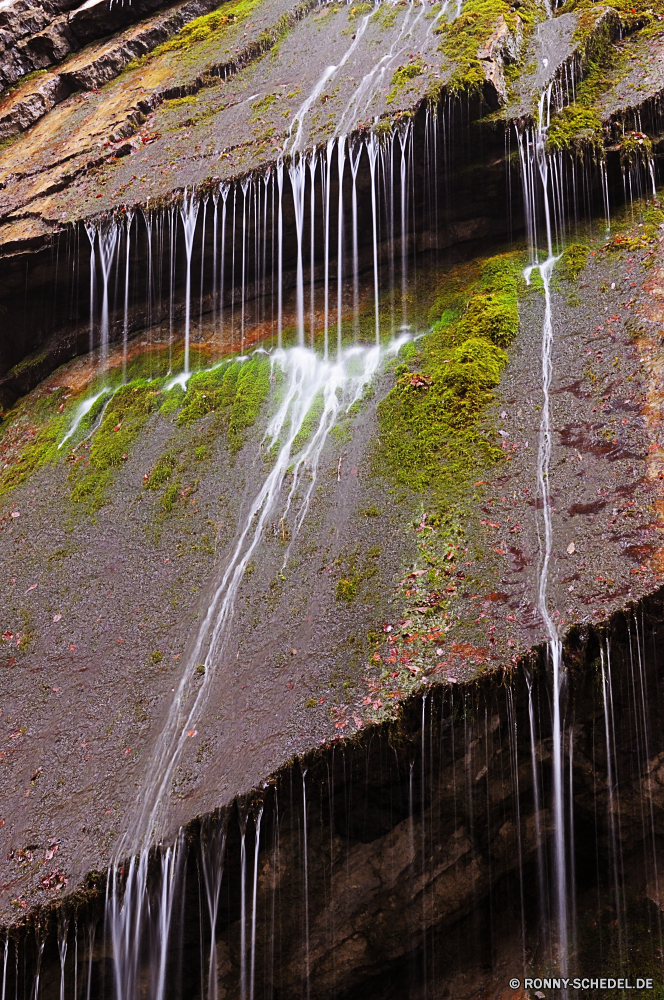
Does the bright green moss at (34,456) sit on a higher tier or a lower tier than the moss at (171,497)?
higher

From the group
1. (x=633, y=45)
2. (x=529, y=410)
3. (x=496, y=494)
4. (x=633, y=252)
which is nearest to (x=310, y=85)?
(x=633, y=45)

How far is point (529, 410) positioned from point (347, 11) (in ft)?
48.1

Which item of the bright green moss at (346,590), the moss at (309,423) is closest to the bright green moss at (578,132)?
the moss at (309,423)

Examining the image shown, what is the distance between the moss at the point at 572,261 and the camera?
35.8ft

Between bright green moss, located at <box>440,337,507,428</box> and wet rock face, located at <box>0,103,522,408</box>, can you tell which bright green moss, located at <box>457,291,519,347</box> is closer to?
bright green moss, located at <box>440,337,507,428</box>

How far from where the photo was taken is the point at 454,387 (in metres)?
9.78

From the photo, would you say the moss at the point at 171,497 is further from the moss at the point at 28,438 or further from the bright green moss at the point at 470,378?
the bright green moss at the point at 470,378

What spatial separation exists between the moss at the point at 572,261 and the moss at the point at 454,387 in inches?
26.0

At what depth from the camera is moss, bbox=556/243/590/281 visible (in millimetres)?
10922

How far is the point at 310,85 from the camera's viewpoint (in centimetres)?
1527

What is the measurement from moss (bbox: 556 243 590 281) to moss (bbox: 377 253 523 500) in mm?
660

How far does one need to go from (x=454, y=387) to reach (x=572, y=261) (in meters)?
3.25

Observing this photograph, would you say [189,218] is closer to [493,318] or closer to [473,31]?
[493,318]

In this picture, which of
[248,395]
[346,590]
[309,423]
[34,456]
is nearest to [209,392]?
[248,395]
